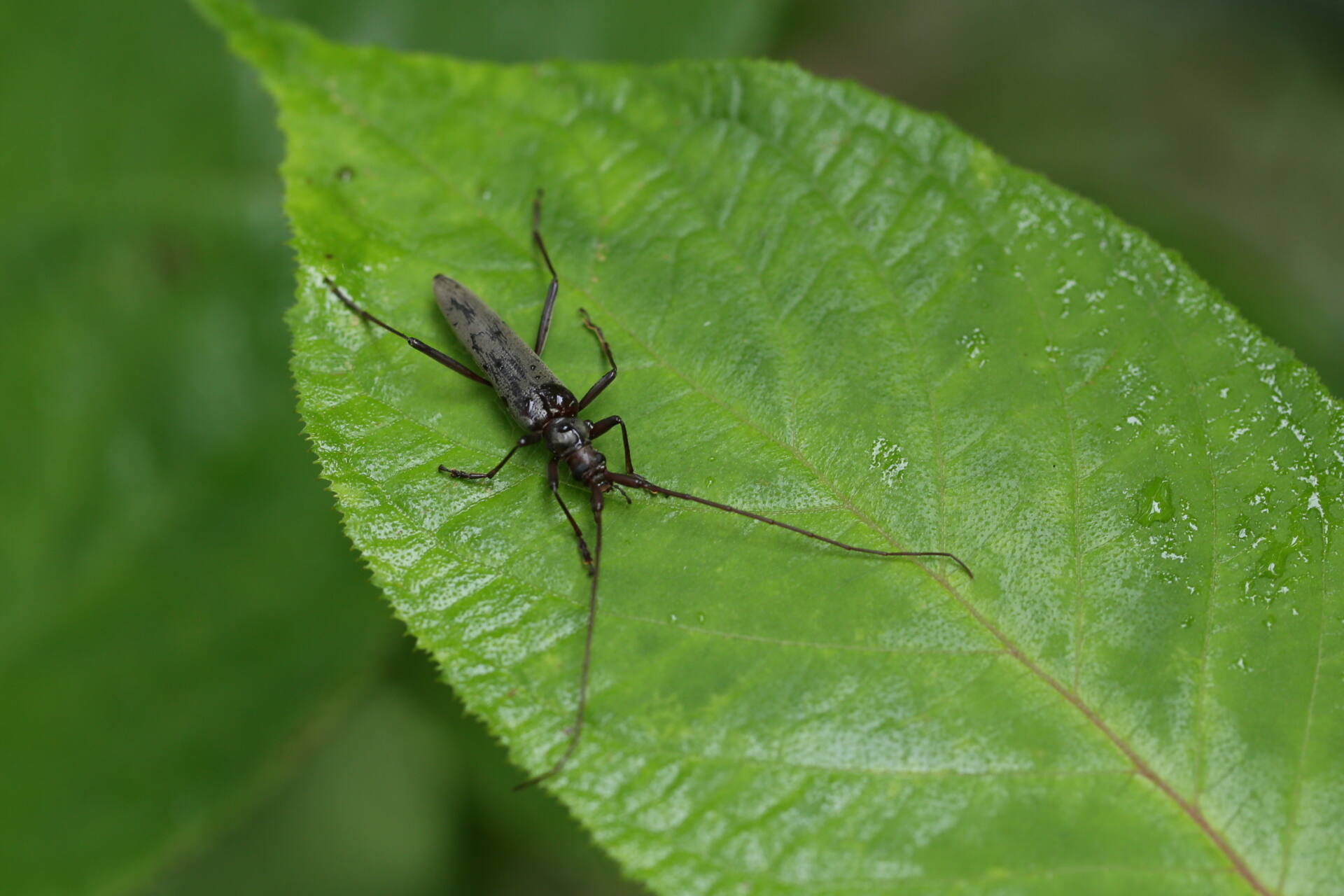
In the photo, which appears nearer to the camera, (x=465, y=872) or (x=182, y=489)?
(x=182, y=489)

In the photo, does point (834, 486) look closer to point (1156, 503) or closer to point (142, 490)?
point (1156, 503)

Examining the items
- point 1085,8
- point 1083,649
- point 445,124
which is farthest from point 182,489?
A: point 1085,8

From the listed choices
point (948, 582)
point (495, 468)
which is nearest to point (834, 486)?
point (948, 582)

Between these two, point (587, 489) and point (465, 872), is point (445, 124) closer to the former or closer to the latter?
point (587, 489)

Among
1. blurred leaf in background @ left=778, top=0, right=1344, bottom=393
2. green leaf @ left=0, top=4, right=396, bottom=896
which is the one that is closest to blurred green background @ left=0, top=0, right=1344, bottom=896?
green leaf @ left=0, top=4, right=396, bottom=896

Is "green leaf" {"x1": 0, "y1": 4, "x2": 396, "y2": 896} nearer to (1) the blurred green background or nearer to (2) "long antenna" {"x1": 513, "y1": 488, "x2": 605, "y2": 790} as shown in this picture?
(1) the blurred green background

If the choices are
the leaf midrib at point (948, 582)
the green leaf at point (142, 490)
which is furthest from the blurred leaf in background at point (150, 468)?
the leaf midrib at point (948, 582)

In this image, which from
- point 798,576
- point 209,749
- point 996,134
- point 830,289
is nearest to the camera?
point 798,576
